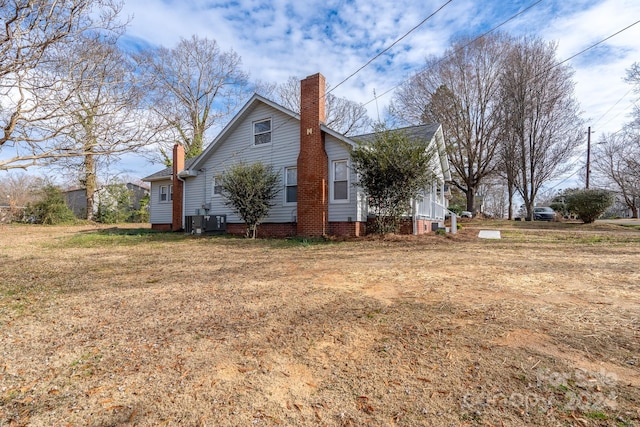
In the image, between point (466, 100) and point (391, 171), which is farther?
point (466, 100)

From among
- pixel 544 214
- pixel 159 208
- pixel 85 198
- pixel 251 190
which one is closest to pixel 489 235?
pixel 251 190

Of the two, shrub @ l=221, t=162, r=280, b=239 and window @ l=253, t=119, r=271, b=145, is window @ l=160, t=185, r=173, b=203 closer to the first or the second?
window @ l=253, t=119, r=271, b=145

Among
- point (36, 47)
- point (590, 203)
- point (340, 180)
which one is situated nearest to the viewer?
point (36, 47)

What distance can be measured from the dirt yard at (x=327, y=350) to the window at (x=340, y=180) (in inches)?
249

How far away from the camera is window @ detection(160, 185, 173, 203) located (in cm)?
1732

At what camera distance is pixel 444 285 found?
Result: 3939mm

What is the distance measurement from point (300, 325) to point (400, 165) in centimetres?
692

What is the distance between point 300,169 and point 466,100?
54.1ft

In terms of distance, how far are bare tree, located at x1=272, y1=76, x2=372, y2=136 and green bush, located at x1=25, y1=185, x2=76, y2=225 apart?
54.9ft

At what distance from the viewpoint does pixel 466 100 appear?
2161cm

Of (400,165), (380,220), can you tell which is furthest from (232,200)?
(400,165)

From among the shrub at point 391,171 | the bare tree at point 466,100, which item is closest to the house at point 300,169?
the shrub at point 391,171

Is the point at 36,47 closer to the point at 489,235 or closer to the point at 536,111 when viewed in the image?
the point at 489,235

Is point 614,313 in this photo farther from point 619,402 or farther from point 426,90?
point 426,90
